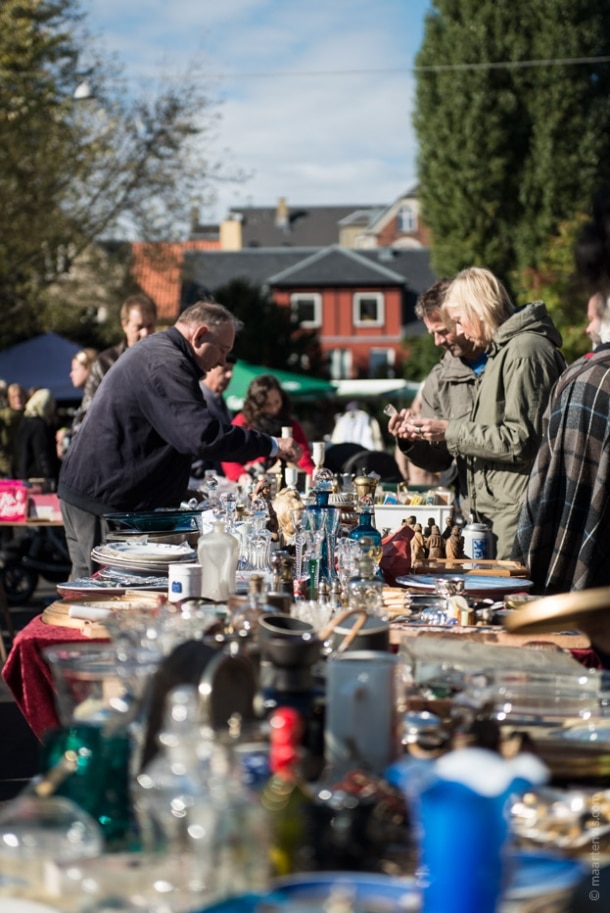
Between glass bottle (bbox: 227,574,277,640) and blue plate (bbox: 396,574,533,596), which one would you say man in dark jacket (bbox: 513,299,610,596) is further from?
glass bottle (bbox: 227,574,277,640)

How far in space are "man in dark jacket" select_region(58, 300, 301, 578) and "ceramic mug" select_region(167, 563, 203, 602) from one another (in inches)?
69.3

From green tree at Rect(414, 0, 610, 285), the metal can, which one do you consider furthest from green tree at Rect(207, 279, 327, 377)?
the metal can

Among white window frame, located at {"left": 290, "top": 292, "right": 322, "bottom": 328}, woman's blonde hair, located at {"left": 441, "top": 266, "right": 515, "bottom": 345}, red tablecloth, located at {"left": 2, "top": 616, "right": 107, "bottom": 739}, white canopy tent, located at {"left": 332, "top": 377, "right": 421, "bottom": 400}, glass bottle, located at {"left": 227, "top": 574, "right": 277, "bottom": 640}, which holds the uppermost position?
white window frame, located at {"left": 290, "top": 292, "right": 322, "bottom": 328}

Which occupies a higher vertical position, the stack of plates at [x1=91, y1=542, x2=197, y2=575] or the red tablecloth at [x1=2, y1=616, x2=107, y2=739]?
the stack of plates at [x1=91, y1=542, x2=197, y2=575]

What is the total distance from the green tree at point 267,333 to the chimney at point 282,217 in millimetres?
39833

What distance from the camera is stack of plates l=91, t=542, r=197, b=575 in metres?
3.59

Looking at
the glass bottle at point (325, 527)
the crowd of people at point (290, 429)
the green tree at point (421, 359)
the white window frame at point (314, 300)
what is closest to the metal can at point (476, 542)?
the crowd of people at point (290, 429)

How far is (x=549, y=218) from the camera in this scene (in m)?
31.3

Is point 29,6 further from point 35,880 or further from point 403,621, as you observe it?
point 35,880

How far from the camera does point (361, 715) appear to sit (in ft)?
5.57

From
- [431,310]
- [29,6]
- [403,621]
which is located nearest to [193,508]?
[431,310]

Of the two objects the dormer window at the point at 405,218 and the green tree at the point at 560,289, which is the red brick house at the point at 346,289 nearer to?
the dormer window at the point at 405,218

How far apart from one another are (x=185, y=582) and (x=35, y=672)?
0.40 meters

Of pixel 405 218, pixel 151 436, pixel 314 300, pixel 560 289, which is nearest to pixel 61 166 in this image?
pixel 560 289
